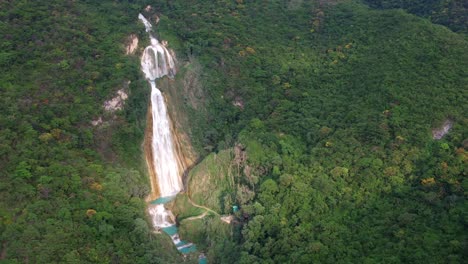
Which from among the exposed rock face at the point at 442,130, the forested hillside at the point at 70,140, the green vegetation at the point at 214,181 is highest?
the forested hillside at the point at 70,140

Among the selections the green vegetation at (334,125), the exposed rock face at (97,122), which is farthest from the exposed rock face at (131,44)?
the exposed rock face at (97,122)

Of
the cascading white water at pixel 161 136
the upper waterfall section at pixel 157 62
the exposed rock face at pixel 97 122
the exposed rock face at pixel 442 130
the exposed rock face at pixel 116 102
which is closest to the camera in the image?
the exposed rock face at pixel 442 130

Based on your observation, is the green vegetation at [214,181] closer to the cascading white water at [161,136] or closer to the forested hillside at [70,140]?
the cascading white water at [161,136]

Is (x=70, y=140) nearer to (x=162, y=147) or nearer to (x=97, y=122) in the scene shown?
(x=97, y=122)

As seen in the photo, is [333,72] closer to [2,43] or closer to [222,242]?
[222,242]

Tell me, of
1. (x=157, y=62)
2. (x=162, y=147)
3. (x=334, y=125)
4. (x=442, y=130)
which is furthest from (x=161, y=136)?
(x=442, y=130)

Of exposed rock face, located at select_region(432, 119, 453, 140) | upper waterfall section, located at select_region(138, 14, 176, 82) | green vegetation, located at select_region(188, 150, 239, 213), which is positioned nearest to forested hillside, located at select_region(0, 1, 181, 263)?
upper waterfall section, located at select_region(138, 14, 176, 82)

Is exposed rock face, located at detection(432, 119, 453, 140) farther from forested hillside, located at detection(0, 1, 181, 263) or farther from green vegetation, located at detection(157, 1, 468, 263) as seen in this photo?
forested hillside, located at detection(0, 1, 181, 263)

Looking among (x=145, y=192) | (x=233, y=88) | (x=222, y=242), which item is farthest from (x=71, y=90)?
(x=222, y=242)
